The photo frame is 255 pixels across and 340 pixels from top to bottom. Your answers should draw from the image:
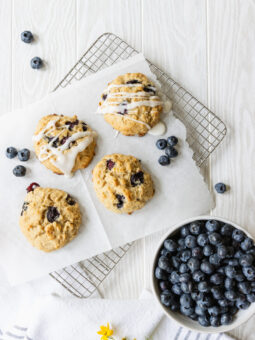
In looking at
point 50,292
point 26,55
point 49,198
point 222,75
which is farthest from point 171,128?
point 50,292

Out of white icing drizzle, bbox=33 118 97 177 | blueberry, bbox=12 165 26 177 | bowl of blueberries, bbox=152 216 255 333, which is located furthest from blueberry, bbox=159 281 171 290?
blueberry, bbox=12 165 26 177

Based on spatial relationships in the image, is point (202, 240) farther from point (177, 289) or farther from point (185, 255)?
point (177, 289)

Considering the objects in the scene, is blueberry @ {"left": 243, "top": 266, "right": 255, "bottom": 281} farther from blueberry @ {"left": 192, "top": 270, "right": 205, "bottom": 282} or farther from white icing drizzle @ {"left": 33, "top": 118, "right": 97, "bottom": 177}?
white icing drizzle @ {"left": 33, "top": 118, "right": 97, "bottom": 177}

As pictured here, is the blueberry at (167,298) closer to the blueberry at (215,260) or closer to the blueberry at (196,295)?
the blueberry at (196,295)

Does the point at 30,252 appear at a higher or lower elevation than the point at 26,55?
lower

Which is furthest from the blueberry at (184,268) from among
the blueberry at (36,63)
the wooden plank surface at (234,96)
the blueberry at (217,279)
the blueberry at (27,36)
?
the blueberry at (27,36)

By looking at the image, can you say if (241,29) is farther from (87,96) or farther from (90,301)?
(90,301)

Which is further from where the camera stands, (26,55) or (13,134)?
(26,55)

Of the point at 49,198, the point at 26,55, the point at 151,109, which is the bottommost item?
the point at 49,198
